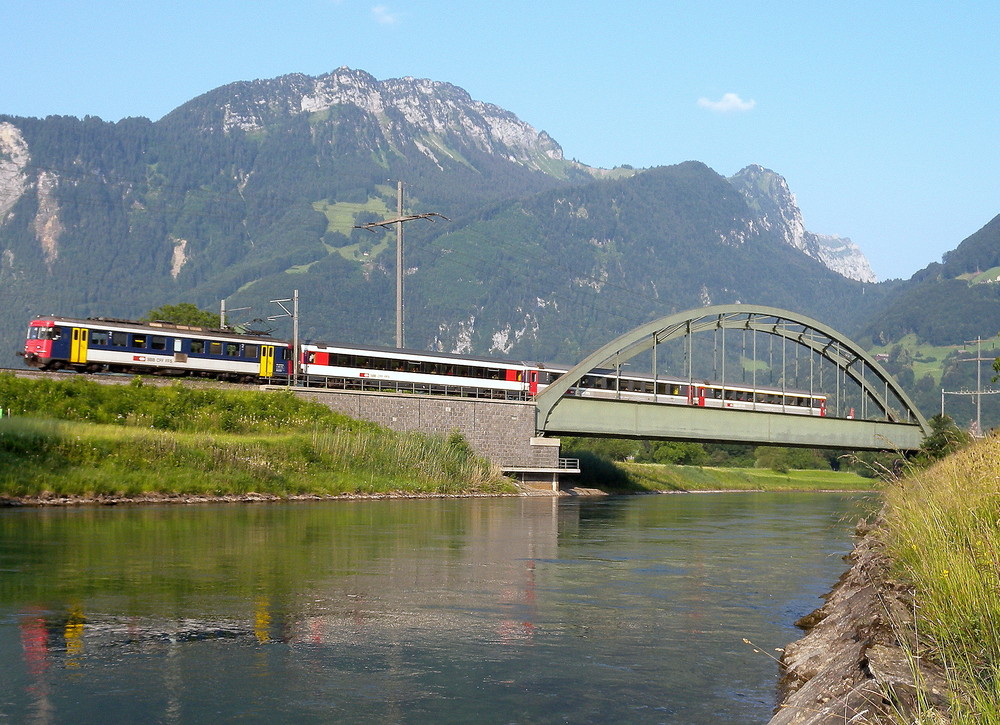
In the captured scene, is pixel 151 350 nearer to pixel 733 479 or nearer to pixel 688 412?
pixel 688 412

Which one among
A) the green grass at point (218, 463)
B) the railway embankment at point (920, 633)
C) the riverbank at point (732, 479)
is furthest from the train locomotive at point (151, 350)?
the railway embankment at point (920, 633)

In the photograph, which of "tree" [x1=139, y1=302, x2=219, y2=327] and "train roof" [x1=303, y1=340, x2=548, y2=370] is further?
"tree" [x1=139, y1=302, x2=219, y2=327]

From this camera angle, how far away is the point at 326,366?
63.4 meters

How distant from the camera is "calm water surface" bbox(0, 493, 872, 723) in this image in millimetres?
11523

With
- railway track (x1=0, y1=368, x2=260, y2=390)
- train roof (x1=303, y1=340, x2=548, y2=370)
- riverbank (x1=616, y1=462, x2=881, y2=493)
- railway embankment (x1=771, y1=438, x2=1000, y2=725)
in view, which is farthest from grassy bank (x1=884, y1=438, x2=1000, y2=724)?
riverbank (x1=616, y1=462, x2=881, y2=493)

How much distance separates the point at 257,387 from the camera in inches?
2235

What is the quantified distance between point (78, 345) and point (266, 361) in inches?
427

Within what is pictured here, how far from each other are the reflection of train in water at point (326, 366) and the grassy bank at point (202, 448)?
16.7 feet

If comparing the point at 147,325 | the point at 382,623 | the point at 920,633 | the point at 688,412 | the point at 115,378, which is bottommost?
the point at 382,623

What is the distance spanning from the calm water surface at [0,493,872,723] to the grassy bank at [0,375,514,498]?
854 centimetres

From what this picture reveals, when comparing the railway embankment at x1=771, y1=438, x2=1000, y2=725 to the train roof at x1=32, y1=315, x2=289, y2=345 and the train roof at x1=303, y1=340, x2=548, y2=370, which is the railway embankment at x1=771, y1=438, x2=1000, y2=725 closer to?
the train roof at x1=32, y1=315, x2=289, y2=345

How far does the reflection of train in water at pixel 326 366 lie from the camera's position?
54.4m

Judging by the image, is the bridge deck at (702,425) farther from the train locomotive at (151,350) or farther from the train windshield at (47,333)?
the train windshield at (47,333)

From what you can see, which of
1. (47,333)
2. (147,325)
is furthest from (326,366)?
(47,333)
